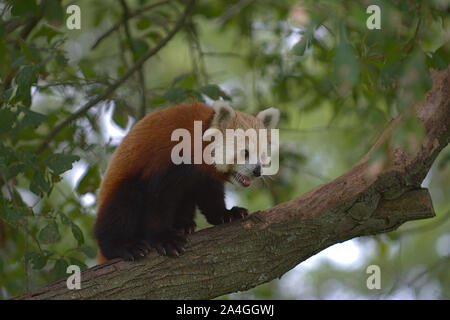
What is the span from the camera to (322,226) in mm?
4086

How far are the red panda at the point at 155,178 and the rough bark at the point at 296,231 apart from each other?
35 centimetres

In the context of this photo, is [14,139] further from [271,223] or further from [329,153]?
[329,153]

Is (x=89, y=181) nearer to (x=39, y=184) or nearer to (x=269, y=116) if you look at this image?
(x=39, y=184)

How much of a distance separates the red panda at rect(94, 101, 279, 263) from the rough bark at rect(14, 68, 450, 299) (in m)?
0.35

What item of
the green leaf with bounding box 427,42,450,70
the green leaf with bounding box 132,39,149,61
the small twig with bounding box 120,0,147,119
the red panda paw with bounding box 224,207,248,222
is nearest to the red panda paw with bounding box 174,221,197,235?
the red panda paw with bounding box 224,207,248,222

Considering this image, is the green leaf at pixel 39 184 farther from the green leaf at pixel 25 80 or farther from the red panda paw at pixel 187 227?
the red panda paw at pixel 187 227

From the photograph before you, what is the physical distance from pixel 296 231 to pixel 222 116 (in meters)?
1.20

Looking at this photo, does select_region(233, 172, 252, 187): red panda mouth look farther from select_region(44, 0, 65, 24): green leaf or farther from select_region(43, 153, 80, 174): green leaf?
select_region(44, 0, 65, 24): green leaf

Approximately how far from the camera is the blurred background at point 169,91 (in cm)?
299

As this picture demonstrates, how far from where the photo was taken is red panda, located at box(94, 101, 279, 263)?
14.5 ft

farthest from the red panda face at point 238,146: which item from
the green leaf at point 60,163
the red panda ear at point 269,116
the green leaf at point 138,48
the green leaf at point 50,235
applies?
the green leaf at point 138,48

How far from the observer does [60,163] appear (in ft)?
13.0

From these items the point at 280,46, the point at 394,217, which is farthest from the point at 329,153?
the point at 394,217

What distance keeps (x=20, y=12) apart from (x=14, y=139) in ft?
7.20
